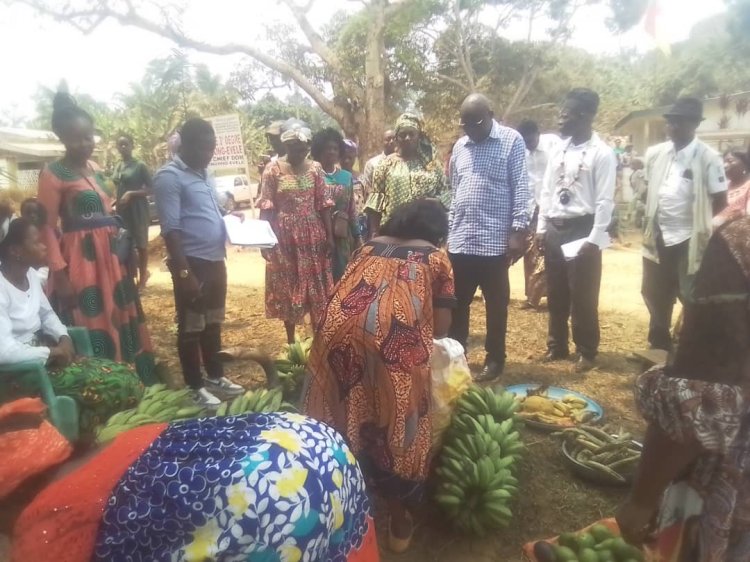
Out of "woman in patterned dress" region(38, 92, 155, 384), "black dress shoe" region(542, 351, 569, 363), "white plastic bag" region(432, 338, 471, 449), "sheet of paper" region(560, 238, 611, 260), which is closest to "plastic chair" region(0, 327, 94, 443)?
"woman in patterned dress" region(38, 92, 155, 384)

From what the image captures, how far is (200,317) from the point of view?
363 cm

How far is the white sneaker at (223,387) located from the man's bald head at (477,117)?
93.9 inches

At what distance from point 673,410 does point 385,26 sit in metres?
10.7

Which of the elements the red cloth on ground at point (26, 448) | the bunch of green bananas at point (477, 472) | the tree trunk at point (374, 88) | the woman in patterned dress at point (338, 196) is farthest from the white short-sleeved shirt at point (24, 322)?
the tree trunk at point (374, 88)

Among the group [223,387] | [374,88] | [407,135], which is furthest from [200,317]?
[374,88]

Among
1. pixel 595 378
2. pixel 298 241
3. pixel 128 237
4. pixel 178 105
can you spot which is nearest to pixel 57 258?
pixel 128 237

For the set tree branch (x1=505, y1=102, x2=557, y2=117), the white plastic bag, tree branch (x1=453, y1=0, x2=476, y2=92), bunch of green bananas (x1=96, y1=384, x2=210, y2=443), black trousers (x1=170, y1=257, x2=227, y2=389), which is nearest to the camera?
bunch of green bananas (x1=96, y1=384, x2=210, y2=443)

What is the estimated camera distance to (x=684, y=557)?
1397mm

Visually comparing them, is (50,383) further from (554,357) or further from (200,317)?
(554,357)

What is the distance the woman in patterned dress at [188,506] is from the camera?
1.11m

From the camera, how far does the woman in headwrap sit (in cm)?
421

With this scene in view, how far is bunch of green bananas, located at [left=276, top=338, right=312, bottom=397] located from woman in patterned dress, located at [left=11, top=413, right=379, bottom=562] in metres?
2.22

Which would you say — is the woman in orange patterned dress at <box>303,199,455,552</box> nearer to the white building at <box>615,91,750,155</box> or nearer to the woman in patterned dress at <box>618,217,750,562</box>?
the woman in patterned dress at <box>618,217,750,562</box>

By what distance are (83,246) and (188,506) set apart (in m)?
2.63
